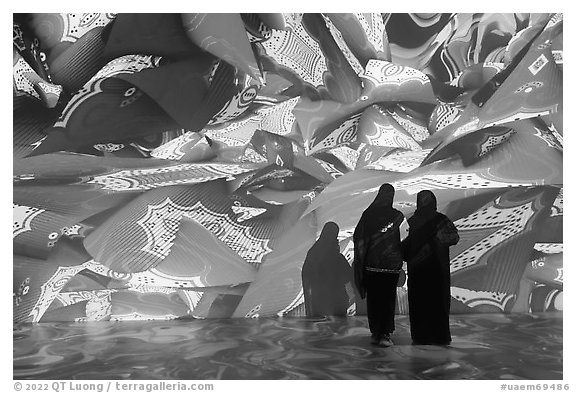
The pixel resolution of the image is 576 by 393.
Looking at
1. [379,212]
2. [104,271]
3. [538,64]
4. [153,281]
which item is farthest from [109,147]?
[538,64]

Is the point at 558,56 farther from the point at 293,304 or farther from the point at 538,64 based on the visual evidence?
the point at 293,304

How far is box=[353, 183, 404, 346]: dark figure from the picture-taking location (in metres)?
3.84

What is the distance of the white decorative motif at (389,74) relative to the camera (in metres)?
4.31

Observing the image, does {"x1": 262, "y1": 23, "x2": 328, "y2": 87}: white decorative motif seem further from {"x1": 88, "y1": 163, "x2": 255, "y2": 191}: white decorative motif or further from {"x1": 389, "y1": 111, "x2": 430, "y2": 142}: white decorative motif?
{"x1": 88, "y1": 163, "x2": 255, "y2": 191}: white decorative motif

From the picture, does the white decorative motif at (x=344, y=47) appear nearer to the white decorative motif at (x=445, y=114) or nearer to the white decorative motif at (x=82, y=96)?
the white decorative motif at (x=445, y=114)

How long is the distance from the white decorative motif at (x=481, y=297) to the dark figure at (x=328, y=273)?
2.68 ft

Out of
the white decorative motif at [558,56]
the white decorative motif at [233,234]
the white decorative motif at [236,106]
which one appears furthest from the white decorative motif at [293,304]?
the white decorative motif at [558,56]

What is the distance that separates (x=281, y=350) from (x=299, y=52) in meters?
2.13

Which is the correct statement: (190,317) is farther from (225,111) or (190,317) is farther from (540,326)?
(540,326)

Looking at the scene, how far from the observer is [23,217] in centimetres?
424

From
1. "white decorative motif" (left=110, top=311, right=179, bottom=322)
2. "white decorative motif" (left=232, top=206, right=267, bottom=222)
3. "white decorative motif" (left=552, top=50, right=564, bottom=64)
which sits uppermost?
"white decorative motif" (left=552, top=50, right=564, bottom=64)

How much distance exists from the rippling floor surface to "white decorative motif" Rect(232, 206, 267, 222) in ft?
2.51

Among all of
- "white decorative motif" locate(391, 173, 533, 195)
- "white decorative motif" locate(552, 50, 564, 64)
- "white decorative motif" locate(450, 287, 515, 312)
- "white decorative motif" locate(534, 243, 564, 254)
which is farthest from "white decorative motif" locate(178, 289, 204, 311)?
"white decorative motif" locate(552, 50, 564, 64)
